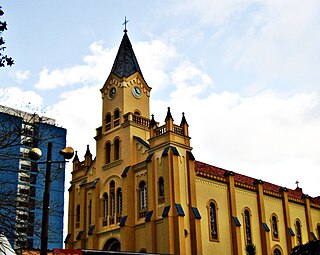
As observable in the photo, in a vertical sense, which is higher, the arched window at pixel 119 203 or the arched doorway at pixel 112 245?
the arched window at pixel 119 203

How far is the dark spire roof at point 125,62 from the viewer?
142 feet

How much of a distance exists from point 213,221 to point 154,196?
5.26 metres

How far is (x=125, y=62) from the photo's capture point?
Result: 145ft

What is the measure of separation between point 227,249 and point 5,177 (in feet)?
111

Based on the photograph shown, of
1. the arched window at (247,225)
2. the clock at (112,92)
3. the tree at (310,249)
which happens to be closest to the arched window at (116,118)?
the clock at (112,92)

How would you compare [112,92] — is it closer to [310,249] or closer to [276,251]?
[276,251]

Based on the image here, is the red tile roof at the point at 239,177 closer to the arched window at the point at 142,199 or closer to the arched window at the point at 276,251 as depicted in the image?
the arched window at the point at 142,199

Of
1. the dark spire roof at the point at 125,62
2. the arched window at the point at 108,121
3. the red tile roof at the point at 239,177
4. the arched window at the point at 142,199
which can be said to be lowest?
the arched window at the point at 142,199

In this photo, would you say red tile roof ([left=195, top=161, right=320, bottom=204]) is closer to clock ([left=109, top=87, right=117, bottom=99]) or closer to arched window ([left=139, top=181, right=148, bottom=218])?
arched window ([left=139, top=181, right=148, bottom=218])

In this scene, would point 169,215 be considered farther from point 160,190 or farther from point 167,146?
point 167,146

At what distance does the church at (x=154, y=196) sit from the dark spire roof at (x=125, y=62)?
0.09m

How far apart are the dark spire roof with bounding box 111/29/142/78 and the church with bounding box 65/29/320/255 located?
92mm

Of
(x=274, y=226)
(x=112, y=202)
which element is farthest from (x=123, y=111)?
(x=274, y=226)

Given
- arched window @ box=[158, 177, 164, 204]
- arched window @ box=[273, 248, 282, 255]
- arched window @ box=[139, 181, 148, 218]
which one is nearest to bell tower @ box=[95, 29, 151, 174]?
arched window @ box=[139, 181, 148, 218]
